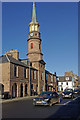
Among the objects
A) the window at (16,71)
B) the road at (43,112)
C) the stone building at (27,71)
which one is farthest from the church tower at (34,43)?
the road at (43,112)

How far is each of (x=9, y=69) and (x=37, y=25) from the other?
74.4 feet

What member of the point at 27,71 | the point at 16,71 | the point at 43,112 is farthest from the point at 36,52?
the point at 43,112

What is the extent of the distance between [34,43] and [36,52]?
296 centimetres

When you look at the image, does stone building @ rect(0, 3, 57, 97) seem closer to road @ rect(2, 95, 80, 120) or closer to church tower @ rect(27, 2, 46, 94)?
church tower @ rect(27, 2, 46, 94)

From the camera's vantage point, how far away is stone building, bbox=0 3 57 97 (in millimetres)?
31531

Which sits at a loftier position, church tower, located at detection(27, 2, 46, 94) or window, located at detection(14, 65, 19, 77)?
church tower, located at detection(27, 2, 46, 94)

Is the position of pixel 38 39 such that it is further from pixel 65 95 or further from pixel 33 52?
pixel 65 95

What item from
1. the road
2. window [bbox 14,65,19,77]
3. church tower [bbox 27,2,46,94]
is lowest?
the road

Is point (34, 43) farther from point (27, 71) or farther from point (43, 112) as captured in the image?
point (43, 112)

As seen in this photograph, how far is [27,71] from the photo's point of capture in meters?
38.5

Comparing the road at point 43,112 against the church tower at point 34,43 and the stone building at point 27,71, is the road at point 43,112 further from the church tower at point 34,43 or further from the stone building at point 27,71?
the church tower at point 34,43

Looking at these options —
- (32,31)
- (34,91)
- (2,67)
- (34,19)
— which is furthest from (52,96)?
(34,19)

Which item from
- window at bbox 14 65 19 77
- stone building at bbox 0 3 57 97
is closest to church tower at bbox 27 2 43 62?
stone building at bbox 0 3 57 97

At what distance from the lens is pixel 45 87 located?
50.1 m
